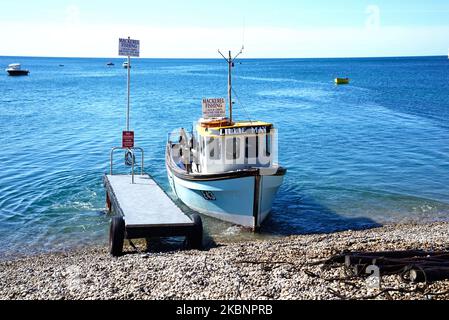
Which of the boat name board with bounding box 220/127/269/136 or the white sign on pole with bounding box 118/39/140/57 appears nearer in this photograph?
the boat name board with bounding box 220/127/269/136

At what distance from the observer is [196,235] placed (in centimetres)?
1456

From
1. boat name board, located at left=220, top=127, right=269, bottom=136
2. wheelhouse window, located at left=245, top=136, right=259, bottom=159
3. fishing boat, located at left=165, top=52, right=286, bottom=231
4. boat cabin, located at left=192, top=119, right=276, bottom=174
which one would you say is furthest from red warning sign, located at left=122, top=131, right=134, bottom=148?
wheelhouse window, located at left=245, top=136, right=259, bottom=159

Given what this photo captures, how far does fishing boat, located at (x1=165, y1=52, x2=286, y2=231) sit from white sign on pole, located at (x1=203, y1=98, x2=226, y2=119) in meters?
0.46

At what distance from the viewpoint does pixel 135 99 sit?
6838 cm

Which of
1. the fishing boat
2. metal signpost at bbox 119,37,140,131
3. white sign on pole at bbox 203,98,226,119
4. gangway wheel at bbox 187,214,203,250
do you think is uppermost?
metal signpost at bbox 119,37,140,131

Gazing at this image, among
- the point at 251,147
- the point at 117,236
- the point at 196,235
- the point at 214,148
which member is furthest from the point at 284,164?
the point at 117,236

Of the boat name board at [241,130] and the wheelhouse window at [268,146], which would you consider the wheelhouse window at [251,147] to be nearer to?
the boat name board at [241,130]

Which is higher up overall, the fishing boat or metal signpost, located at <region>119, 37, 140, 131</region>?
metal signpost, located at <region>119, 37, 140, 131</region>

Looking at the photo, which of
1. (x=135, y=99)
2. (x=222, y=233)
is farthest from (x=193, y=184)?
(x=135, y=99)

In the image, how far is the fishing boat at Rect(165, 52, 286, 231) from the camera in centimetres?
1670

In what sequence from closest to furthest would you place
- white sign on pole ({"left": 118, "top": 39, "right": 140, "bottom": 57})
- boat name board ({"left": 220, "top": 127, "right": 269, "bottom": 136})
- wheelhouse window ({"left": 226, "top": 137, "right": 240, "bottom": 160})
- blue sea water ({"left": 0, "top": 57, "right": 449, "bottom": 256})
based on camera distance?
boat name board ({"left": 220, "top": 127, "right": 269, "bottom": 136}) → wheelhouse window ({"left": 226, "top": 137, "right": 240, "bottom": 160}) → white sign on pole ({"left": 118, "top": 39, "right": 140, "bottom": 57}) → blue sea water ({"left": 0, "top": 57, "right": 449, "bottom": 256})

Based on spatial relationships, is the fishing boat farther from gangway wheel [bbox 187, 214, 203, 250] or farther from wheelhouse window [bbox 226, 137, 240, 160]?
gangway wheel [bbox 187, 214, 203, 250]

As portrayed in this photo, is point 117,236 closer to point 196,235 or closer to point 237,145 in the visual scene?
point 196,235

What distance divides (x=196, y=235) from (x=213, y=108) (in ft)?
19.9
